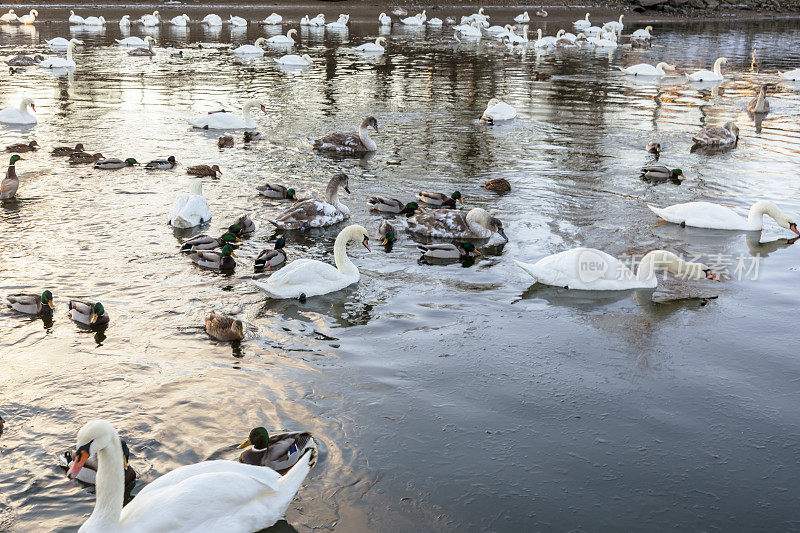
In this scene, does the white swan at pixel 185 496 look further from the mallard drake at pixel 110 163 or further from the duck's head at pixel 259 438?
the mallard drake at pixel 110 163

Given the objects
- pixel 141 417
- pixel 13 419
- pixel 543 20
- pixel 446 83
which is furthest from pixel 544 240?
pixel 543 20

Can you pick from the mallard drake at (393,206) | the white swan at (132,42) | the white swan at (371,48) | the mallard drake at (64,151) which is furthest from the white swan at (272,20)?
the mallard drake at (393,206)

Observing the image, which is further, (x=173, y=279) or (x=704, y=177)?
(x=704, y=177)

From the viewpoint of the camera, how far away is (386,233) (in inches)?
529

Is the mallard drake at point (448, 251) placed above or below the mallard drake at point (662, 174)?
below

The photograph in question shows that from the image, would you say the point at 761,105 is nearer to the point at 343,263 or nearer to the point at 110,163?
the point at 343,263

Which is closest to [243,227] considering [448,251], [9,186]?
[448,251]

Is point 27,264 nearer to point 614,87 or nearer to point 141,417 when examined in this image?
point 141,417

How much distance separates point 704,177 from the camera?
17969 millimetres

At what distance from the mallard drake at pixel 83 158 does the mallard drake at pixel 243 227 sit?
5.93 metres

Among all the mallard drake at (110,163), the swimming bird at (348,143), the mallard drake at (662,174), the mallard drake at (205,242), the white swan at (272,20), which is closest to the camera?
the mallard drake at (205,242)

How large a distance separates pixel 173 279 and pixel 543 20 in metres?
56.8

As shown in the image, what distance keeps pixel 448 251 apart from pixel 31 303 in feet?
20.4

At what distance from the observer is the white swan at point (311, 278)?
11172 mm
